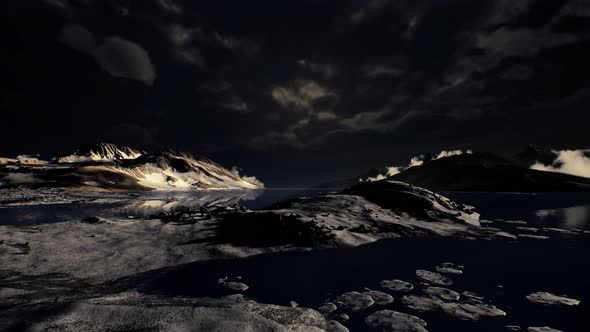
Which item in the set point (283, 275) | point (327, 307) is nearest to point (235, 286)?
point (283, 275)

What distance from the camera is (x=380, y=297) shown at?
934 cm

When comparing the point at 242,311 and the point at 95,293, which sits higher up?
the point at 242,311

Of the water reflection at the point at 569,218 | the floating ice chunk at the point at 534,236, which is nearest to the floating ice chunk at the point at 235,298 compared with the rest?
the floating ice chunk at the point at 534,236

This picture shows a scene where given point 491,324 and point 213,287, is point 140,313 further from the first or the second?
point 491,324

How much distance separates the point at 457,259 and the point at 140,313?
1453 cm

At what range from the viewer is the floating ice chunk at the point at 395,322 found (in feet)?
23.9

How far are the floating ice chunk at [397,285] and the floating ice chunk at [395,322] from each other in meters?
2.16

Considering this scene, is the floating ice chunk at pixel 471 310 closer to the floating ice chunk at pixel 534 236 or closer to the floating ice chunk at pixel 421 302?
the floating ice chunk at pixel 421 302

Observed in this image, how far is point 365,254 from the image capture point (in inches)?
595

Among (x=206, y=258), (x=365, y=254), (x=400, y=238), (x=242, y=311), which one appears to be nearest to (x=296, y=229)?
(x=365, y=254)

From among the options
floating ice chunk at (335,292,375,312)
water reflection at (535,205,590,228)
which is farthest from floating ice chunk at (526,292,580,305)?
water reflection at (535,205,590,228)

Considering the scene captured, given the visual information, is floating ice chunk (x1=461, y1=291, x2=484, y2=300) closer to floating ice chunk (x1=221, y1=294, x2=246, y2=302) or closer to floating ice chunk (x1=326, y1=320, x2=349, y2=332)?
floating ice chunk (x1=326, y1=320, x2=349, y2=332)

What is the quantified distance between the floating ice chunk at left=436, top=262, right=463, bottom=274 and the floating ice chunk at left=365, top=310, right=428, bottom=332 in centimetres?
566

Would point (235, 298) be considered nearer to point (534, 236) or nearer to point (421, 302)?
point (421, 302)
